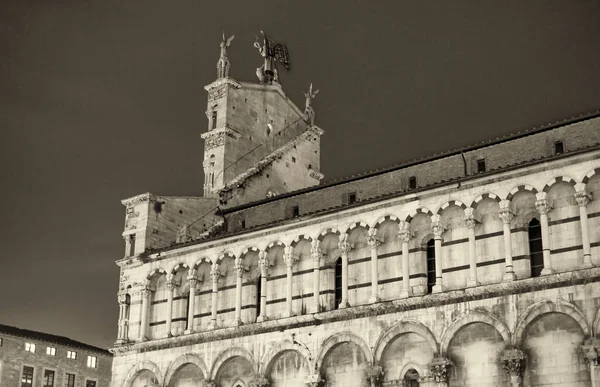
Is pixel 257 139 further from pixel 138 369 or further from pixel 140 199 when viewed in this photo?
pixel 138 369

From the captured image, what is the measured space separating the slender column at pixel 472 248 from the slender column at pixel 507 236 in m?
0.91

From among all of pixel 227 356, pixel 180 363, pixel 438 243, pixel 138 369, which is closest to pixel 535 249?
pixel 438 243

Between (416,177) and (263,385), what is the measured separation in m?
9.19

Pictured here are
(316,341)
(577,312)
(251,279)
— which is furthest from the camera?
(251,279)

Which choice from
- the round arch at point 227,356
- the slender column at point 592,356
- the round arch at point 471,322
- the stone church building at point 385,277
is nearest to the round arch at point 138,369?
the stone church building at point 385,277

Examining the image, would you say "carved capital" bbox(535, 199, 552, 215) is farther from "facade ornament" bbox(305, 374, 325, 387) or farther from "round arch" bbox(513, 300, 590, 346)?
"facade ornament" bbox(305, 374, 325, 387)

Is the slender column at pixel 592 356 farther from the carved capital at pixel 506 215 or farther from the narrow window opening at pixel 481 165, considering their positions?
the narrow window opening at pixel 481 165

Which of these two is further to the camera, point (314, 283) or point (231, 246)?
point (231, 246)

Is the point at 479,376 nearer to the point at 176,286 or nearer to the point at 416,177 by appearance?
the point at 416,177

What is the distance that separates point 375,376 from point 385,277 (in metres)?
3.47

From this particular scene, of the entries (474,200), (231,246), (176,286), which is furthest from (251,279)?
(474,200)

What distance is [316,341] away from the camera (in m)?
31.6

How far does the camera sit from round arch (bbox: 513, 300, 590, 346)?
26.2m

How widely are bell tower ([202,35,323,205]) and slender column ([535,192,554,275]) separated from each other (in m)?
16.5
